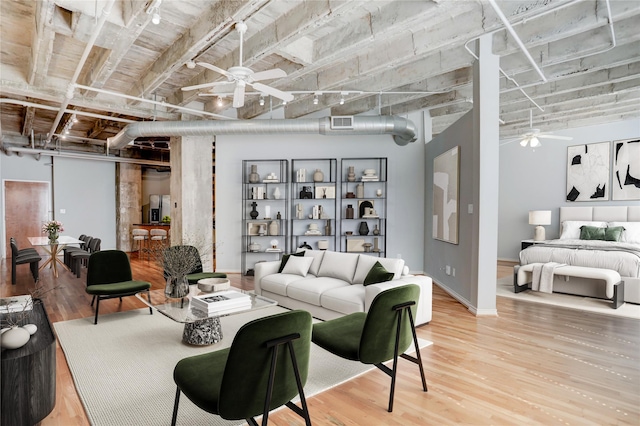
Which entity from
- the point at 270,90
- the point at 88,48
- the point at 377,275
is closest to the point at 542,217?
the point at 377,275

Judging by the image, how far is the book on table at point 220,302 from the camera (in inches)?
126

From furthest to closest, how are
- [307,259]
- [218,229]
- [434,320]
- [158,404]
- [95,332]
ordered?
[218,229] → [307,259] → [434,320] → [95,332] → [158,404]

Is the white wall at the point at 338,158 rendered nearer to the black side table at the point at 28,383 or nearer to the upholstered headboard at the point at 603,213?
the upholstered headboard at the point at 603,213

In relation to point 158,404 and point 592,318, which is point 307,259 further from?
point 592,318

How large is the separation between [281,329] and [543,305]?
16.2ft

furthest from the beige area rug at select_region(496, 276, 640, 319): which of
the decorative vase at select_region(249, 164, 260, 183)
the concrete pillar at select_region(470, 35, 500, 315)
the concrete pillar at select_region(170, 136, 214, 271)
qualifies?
the concrete pillar at select_region(170, 136, 214, 271)

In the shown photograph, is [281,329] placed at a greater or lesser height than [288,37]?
lesser

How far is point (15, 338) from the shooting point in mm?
2299

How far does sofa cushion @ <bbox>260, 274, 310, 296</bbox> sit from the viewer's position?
15.8 ft

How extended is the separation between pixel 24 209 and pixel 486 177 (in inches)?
457

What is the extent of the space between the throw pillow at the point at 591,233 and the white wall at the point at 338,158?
332cm

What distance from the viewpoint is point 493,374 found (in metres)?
3.07

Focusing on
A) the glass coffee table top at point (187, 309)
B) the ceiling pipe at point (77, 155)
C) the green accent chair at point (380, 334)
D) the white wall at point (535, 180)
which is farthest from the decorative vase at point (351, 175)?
the ceiling pipe at point (77, 155)

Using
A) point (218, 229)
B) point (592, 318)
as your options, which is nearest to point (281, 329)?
point (592, 318)
